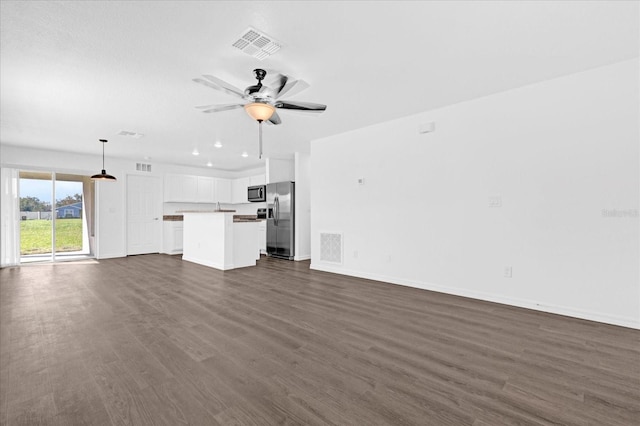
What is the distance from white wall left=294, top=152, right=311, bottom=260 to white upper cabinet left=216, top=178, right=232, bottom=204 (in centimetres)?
358

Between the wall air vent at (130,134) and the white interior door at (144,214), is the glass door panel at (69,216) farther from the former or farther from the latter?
the wall air vent at (130,134)

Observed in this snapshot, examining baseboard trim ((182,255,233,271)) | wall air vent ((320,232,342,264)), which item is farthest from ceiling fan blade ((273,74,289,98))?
baseboard trim ((182,255,233,271))

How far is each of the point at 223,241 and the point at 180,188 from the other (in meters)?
3.84

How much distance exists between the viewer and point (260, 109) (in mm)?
2984

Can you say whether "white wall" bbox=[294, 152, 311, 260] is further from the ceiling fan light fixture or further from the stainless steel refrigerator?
the ceiling fan light fixture

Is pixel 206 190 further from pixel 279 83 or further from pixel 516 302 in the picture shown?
pixel 516 302

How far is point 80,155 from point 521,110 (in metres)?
8.87

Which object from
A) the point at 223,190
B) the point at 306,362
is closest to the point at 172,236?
the point at 223,190

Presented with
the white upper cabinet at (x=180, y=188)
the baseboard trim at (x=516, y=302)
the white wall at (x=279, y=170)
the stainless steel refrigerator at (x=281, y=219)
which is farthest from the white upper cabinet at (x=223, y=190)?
the baseboard trim at (x=516, y=302)

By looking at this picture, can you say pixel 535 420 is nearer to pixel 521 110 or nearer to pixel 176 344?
pixel 176 344

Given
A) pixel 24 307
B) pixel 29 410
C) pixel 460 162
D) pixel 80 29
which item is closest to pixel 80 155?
pixel 24 307

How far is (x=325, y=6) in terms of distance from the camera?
208cm

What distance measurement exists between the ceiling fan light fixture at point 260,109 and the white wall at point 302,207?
3.84 meters

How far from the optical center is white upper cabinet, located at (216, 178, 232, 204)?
9.33 metres
